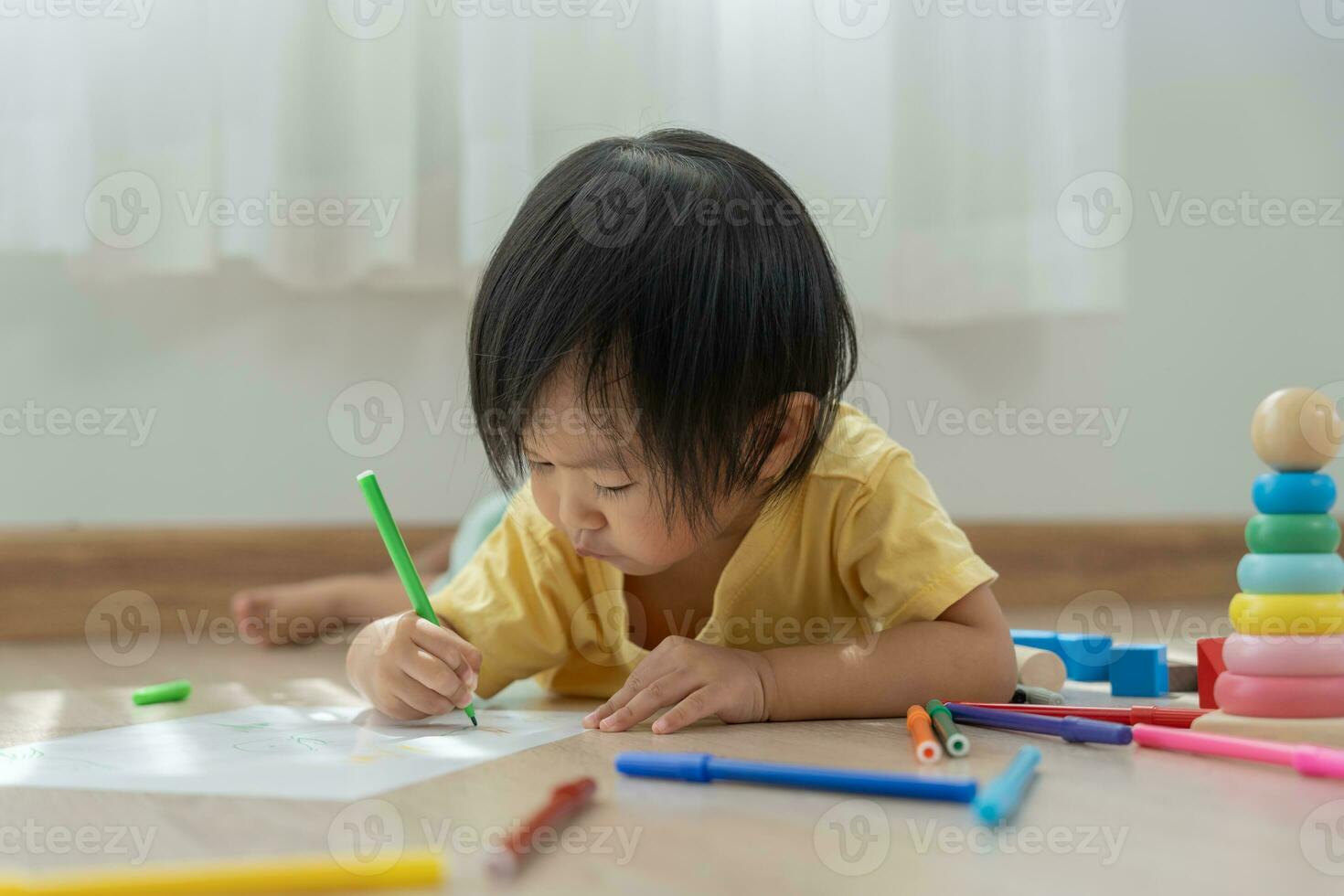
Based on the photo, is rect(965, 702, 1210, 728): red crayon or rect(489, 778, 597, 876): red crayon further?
rect(965, 702, 1210, 728): red crayon

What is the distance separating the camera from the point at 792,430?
0.76 meters

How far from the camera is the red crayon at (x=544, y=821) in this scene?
1.32 feet

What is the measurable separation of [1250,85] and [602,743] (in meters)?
1.71

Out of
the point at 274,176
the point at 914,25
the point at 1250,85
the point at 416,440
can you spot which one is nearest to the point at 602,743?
the point at 416,440

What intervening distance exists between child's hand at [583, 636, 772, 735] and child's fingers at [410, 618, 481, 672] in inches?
3.1

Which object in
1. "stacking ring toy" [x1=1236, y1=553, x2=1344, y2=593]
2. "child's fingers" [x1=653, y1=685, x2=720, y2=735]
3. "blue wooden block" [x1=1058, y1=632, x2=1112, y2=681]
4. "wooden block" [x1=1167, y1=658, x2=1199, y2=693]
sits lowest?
"wooden block" [x1=1167, y1=658, x2=1199, y2=693]

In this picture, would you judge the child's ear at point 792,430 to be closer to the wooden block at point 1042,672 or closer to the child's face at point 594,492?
the child's face at point 594,492

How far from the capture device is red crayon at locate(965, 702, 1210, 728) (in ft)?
2.18

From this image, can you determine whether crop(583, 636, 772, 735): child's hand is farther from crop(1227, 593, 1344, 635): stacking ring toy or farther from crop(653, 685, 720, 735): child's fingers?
crop(1227, 593, 1344, 635): stacking ring toy

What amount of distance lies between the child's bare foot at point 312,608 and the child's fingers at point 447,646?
708 mm

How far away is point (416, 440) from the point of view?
164 cm

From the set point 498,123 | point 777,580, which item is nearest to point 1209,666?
point 777,580

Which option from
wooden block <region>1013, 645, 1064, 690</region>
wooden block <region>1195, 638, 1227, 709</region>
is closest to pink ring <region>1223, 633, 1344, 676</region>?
wooden block <region>1195, 638, 1227, 709</region>

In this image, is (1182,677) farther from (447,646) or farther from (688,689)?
(447,646)
